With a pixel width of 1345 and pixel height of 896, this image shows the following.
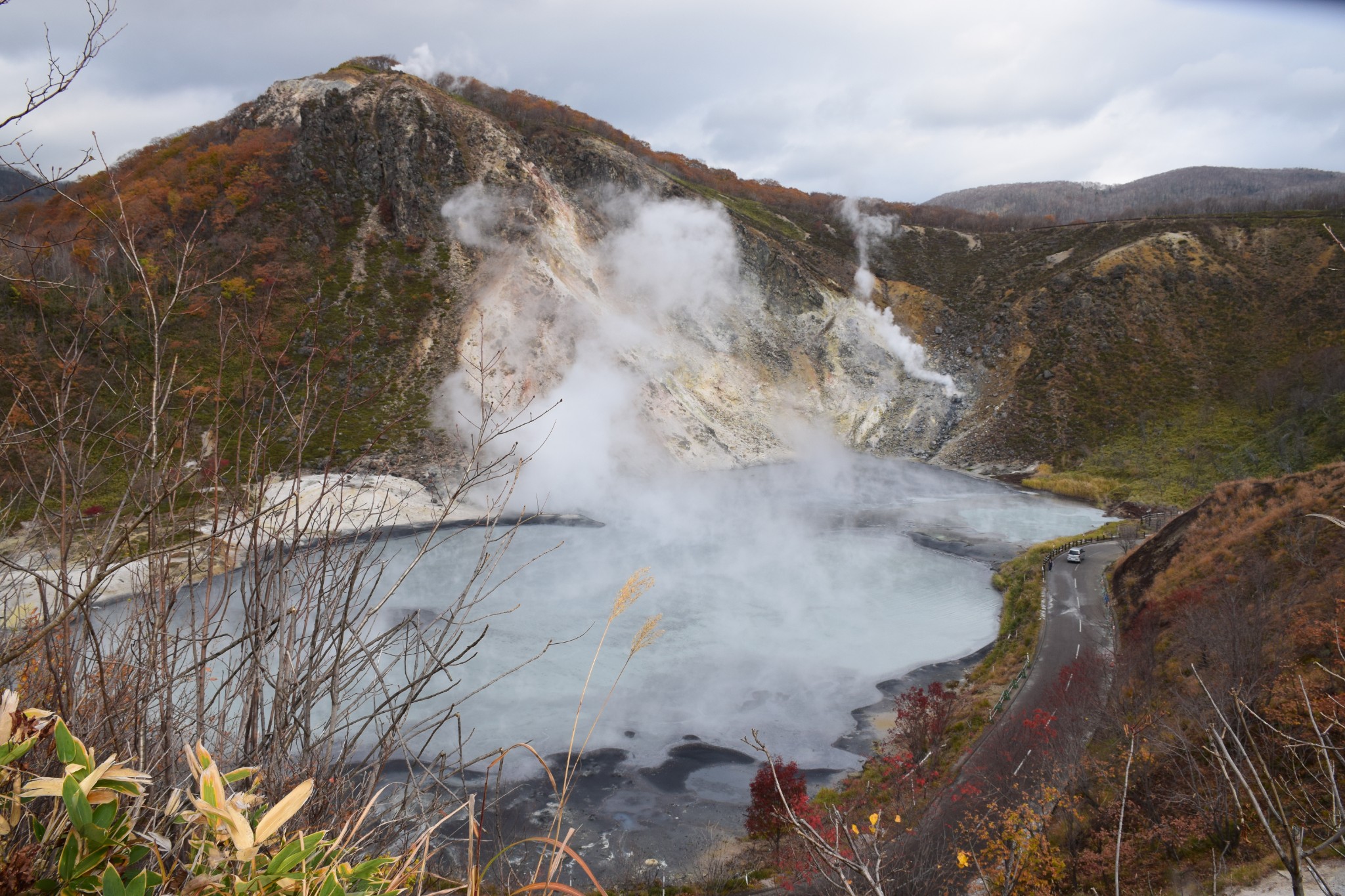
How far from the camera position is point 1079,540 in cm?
2914

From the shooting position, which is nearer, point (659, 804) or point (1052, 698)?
point (659, 804)

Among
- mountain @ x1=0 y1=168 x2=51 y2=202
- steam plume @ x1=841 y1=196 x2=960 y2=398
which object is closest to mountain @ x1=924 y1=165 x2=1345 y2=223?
steam plume @ x1=841 y1=196 x2=960 y2=398

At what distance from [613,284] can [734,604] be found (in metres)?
28.3

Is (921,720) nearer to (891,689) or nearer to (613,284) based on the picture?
(891,689)

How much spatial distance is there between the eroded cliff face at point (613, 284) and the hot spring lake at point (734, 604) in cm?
759

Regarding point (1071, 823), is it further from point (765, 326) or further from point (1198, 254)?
point (1198, 254)

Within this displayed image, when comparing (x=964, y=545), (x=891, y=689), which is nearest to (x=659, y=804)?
(x=891, y=689)

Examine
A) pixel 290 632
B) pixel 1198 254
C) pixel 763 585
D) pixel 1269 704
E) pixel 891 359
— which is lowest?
pixel 763 585

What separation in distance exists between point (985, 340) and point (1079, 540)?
2809cm

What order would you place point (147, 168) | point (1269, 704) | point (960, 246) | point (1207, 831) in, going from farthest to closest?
point (960, 246) < point (147, 168) < point (1269, 704) < point (1207, 831)

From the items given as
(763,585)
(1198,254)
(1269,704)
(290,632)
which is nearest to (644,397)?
(763,585)

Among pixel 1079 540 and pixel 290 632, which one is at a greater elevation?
pixel 290 632

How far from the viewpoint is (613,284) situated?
4631 cm

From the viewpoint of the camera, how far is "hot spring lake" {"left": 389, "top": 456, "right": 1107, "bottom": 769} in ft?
55.4
